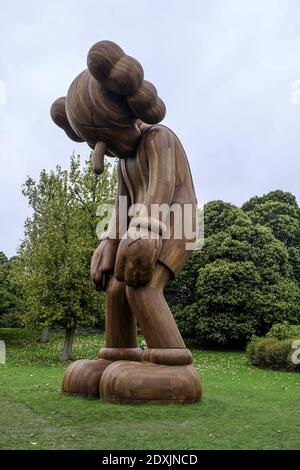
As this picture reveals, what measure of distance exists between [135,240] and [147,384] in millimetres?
1114

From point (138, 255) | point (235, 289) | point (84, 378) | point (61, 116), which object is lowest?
point (84, 378)

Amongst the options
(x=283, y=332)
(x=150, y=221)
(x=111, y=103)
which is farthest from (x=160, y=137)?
(x=283, y=332)

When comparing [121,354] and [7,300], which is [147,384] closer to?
[121,354]

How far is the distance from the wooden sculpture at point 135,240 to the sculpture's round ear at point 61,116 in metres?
0.01

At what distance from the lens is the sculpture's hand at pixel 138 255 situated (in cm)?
412

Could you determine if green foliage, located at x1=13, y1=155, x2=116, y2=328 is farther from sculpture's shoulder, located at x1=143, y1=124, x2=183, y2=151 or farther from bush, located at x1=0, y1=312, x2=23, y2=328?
sculpture's shoulder, located at x1=143, y1=124, x2=183, y2=151

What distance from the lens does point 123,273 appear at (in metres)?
4.32

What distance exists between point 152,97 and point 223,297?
13.6 m

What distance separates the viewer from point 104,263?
4.87 meters

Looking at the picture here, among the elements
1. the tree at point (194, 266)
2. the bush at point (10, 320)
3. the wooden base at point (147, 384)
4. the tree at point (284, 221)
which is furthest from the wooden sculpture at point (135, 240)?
the tree at point (284, 221)

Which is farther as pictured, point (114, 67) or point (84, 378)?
point (84, 378)
